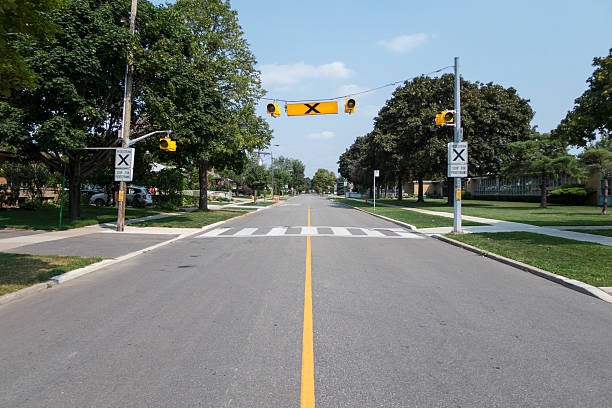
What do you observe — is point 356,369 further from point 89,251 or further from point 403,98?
point 403,98

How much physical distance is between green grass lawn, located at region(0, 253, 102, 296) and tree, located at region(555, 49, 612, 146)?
16648 millimetres

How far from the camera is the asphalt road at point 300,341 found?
3326 mm

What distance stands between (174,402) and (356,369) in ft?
5.47

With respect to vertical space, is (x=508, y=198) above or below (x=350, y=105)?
below

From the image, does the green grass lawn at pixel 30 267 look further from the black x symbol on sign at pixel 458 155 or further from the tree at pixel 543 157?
the tree at pixel 543 157

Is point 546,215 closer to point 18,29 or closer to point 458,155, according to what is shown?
point 458,155

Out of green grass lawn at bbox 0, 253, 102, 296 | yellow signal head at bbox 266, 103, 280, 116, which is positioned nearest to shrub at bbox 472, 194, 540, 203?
yellow signal head at bbox 266, 103, 280, 116

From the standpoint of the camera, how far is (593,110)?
1421cm

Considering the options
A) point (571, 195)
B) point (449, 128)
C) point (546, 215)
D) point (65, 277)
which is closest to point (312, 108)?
point (65, 277)

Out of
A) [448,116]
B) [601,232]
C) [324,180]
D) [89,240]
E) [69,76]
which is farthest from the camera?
[324,180]

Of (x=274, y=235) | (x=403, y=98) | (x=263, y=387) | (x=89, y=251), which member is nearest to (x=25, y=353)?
(x=263, y=387)

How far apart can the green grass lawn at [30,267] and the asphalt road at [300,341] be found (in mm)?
585

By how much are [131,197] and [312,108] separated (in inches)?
757

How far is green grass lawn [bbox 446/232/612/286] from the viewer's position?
8.00 meters
